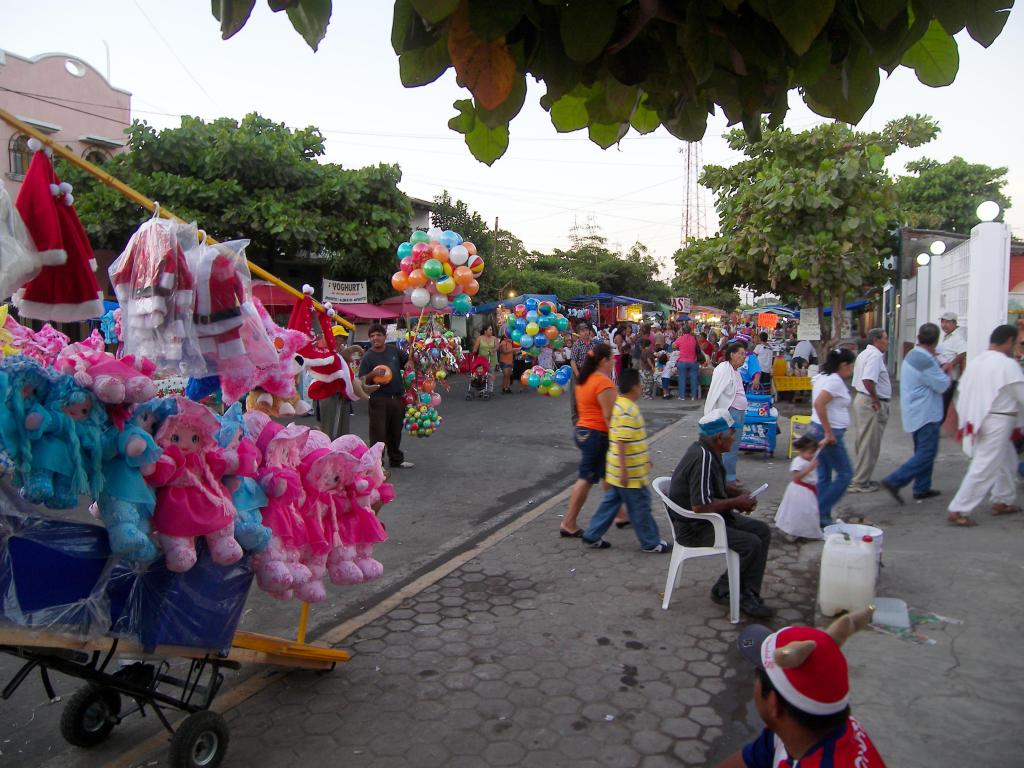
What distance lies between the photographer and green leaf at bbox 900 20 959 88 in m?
1.68

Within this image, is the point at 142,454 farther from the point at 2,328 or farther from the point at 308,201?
the point at 308,201

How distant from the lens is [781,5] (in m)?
1.40

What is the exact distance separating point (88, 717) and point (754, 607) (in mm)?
3819

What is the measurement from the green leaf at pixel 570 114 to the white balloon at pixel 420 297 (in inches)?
244

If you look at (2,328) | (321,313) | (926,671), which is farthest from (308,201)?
(926,671)

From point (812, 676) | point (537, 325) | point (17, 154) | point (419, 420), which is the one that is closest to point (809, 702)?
point (812, 676)

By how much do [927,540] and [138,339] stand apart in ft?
20.2

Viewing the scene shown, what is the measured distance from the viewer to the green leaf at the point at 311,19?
158 centimetres

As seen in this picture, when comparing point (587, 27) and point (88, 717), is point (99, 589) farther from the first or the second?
point (587, 27)

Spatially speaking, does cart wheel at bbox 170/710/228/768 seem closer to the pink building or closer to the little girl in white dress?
the little girl in white dress

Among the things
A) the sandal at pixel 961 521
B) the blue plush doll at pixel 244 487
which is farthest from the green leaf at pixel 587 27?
the sandal at pixel 961 521

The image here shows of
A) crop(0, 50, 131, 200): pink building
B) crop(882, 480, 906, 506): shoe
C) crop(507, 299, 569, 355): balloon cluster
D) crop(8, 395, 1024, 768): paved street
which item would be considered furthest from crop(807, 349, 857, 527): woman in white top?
crop(0, 50, 131, 200): pink building

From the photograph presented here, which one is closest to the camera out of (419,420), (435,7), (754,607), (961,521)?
(435,7)

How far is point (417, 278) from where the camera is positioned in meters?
8.20
